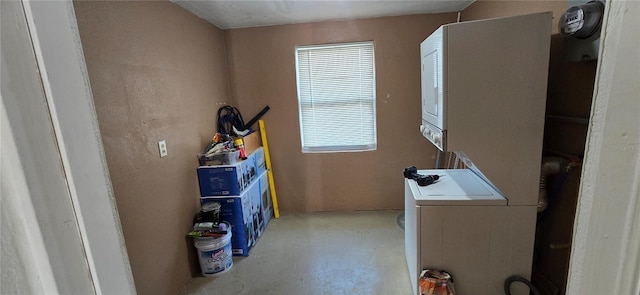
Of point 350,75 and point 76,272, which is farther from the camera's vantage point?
point 350,75

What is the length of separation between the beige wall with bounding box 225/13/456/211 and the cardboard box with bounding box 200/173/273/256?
0.67m

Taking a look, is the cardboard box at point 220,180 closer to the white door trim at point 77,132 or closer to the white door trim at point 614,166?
the white door trim at point 77,132

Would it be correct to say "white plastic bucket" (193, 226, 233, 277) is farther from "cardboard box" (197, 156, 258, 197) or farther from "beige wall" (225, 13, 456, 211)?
"beige wall" (225, 13, 456, 211)

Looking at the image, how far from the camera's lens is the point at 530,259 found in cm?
158

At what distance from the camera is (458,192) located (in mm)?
1683

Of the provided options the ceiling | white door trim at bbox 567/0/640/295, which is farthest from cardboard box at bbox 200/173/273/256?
white door trim at bbox 567/0/640/295

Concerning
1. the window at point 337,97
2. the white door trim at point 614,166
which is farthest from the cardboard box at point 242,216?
the white door trim at point 614,166

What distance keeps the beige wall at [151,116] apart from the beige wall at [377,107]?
2.14 feet

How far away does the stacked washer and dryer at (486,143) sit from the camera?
4.48ft

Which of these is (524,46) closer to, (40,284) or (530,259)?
(530,259)

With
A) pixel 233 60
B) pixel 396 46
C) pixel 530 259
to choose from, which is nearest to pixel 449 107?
pixel 530 259

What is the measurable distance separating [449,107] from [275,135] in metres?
2.15

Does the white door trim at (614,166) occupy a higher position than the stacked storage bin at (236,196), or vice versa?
the white door trim at (614,166)

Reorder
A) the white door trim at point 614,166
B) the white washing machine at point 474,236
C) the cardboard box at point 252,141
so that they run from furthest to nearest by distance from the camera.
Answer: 1. the cardboard box at point 252,141
2. the white washing machine at point 474,236
3. the white door trim at point 614,166
